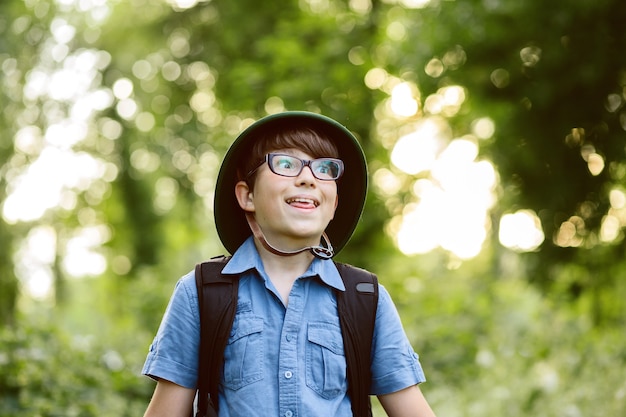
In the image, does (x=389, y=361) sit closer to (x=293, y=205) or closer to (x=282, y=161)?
(x=293, y=205)

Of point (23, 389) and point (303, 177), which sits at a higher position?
point (303, 177)

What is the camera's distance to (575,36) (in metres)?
7.52

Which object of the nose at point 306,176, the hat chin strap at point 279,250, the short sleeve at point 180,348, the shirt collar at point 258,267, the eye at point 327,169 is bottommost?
the short sleeve at point 180,348

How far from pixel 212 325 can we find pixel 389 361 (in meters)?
0.52

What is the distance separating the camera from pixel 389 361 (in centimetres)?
237

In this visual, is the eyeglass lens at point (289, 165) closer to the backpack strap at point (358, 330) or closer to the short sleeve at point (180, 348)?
the backpack strap at point (358, 330)

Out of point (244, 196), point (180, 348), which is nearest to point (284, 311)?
point (180, 348)

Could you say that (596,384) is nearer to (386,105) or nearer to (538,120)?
(538,120)

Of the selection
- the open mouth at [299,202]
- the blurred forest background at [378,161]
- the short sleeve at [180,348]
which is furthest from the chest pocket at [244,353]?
the blurred forest background at [378,161]

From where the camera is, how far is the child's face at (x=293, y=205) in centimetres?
238

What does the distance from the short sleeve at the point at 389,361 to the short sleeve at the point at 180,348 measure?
1.70 ft

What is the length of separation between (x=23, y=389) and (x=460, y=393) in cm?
359

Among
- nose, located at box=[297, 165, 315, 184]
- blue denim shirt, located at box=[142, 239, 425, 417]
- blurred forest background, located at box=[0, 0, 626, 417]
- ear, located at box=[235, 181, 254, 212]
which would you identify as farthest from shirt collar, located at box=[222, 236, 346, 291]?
blurred forest background, located at box=[0, 0, 626, 417]

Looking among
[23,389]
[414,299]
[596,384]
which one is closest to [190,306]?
[23,389]
